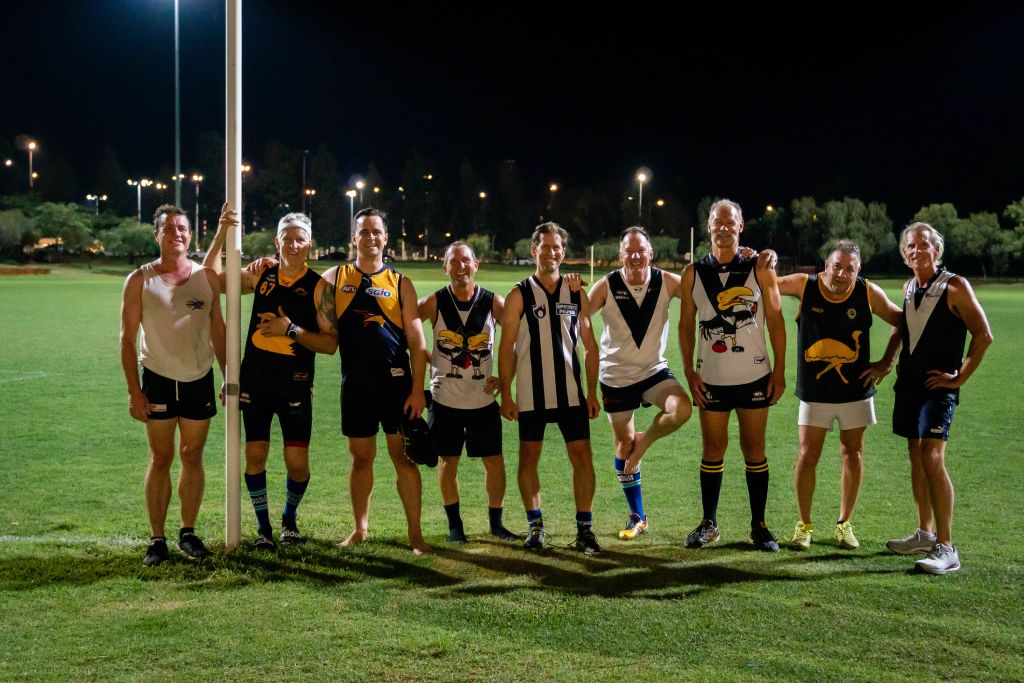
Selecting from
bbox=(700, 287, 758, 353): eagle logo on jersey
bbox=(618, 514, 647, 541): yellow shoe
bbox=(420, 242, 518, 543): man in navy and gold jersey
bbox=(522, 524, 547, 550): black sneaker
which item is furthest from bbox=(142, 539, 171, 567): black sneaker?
bbox=(700, 287, 758, 353): eagle logo on jersey

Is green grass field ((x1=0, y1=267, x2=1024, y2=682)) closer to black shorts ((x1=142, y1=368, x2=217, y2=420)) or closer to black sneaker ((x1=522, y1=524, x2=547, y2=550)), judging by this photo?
black sneaker ((x1=522, y1=524, x2=547, y2=550))

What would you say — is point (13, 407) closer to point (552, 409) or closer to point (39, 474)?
point (39, 474)

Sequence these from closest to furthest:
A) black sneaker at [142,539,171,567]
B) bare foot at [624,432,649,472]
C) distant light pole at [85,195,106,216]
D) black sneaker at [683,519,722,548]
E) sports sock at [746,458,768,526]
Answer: black sneaker at [142,539,171,567] < black sneaker at [683,519,722,548] < sports sock at [746,458,768,526] < bare foot at [624,432,649,472] < distant light pole at [85,195,106,216]

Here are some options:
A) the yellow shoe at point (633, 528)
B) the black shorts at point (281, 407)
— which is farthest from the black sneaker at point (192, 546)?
the yellow shoe at point (633, 528)

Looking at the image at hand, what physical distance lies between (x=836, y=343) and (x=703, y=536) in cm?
139

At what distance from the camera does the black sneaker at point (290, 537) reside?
5434 millimetres

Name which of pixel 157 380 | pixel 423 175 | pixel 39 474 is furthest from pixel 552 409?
pixel 423 175

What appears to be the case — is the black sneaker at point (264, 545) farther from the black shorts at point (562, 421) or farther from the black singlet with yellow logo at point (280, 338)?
the black shorts at point (562, 421)

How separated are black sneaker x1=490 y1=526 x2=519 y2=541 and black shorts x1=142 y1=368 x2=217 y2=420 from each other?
5.91 feet

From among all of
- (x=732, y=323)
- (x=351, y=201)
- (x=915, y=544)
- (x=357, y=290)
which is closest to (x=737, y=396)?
(x=732, y=323)

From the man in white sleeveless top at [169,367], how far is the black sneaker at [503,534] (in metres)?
1.67

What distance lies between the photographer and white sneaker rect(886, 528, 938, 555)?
528 cm

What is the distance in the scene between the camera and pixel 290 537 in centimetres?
546

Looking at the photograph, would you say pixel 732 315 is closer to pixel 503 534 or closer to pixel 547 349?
pixel 547 349
